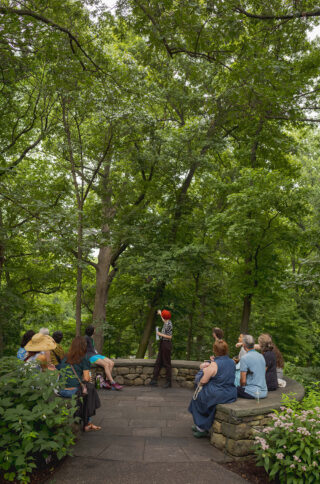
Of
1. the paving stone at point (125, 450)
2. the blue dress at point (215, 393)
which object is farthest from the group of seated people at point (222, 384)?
the paving stone at point (125, 450)

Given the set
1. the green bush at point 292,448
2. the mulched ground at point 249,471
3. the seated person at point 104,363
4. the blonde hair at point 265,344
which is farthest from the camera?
the seated person at point 104,363

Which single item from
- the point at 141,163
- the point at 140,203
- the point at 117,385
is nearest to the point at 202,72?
the point at 141,163

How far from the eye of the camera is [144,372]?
27.4 ft

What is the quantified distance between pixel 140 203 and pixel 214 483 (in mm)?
10564

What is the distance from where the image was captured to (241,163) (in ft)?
42.6

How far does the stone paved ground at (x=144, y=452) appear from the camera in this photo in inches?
139

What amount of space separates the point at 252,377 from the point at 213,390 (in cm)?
66

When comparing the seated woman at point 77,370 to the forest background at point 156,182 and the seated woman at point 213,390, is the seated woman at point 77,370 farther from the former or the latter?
the forest background at point 156,182

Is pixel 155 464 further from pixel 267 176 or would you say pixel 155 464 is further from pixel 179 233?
pixel 179 233

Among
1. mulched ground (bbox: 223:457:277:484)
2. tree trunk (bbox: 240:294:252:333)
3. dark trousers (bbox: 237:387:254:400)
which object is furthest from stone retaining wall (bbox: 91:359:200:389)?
mulched ground (bbox: 223:457:277:484)

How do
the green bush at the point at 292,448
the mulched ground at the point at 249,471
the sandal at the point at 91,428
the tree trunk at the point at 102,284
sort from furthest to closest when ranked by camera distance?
the tree trunk at the point at 102,284 < the sandal at the point at 91,428 < the mulched ground at the point at 249,471 < the green bush at the point at 292,448

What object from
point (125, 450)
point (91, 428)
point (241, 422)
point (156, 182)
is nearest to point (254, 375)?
point (241, 422)

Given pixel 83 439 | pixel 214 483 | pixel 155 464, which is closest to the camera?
pixel 214 483

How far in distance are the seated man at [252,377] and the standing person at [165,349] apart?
286 centimetres
